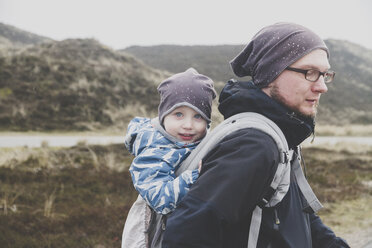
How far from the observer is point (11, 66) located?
810 inches

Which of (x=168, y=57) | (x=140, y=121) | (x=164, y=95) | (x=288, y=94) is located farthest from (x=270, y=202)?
(x=168, y=57)

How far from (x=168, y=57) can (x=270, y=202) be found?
54.9 m

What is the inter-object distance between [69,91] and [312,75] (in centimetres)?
1974

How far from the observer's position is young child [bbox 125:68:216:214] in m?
1.52

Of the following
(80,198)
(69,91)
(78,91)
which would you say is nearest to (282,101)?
(80,198)

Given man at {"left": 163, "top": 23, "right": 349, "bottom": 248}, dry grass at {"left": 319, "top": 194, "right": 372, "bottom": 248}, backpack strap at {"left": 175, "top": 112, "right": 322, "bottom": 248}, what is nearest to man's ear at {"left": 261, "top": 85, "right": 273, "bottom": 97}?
man at {"left": 163, "top": 23, "right": 349, "bottom": 248}

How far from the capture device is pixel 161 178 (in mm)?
1616

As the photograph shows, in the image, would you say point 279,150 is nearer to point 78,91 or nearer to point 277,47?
point 277,47

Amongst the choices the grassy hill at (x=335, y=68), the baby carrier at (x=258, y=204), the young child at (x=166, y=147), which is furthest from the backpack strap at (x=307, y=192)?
the grassy hill at (x=335, y=68)

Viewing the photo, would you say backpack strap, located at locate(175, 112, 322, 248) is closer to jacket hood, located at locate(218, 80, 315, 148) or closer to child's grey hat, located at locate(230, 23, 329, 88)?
jacket hood, located at locate(218, 80, 315, 148)

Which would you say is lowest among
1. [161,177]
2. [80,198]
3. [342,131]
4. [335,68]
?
[342,131]

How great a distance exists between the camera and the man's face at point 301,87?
1.49 meters

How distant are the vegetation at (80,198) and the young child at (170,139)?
3142 millimetres

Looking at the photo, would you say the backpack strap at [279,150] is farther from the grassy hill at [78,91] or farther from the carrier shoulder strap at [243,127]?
the grassy hill at [78,91]
